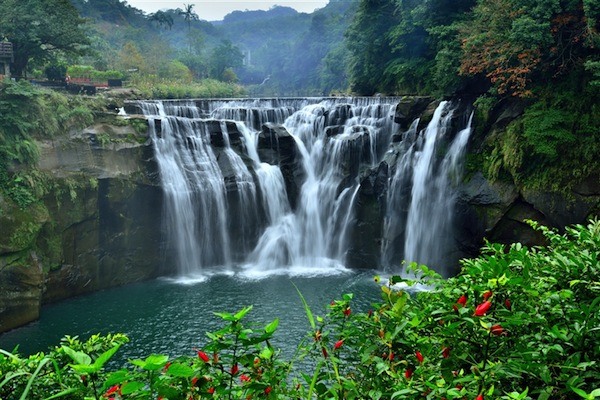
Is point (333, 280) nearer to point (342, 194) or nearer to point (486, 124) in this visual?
point (342, 194)

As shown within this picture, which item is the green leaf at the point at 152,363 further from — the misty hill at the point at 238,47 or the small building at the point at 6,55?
the misty hill at the point at 238,47

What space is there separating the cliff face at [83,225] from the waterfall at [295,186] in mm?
895

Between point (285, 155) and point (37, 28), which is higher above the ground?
point (37, 28)

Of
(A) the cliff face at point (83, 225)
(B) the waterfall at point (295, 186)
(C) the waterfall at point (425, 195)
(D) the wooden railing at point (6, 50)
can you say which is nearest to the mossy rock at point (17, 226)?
(A) the cliff face at point (83, 225)

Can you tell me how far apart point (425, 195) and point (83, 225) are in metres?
11.8

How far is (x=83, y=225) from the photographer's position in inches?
599

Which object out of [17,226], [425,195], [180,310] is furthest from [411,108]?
[17,226]

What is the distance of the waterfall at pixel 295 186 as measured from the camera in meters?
16.9

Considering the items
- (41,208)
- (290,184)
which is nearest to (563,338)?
(41,208)

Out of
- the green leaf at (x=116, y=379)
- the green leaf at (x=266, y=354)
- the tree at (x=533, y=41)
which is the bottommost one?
the green leaf at (x=266, y=354)

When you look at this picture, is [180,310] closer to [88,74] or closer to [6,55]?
[6,55]

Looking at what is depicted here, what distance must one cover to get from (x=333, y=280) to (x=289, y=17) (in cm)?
11433

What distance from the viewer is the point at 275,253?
1850cm

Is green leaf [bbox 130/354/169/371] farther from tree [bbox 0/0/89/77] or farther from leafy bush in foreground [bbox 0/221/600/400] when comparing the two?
tree [bbox 0/0/89/77]
